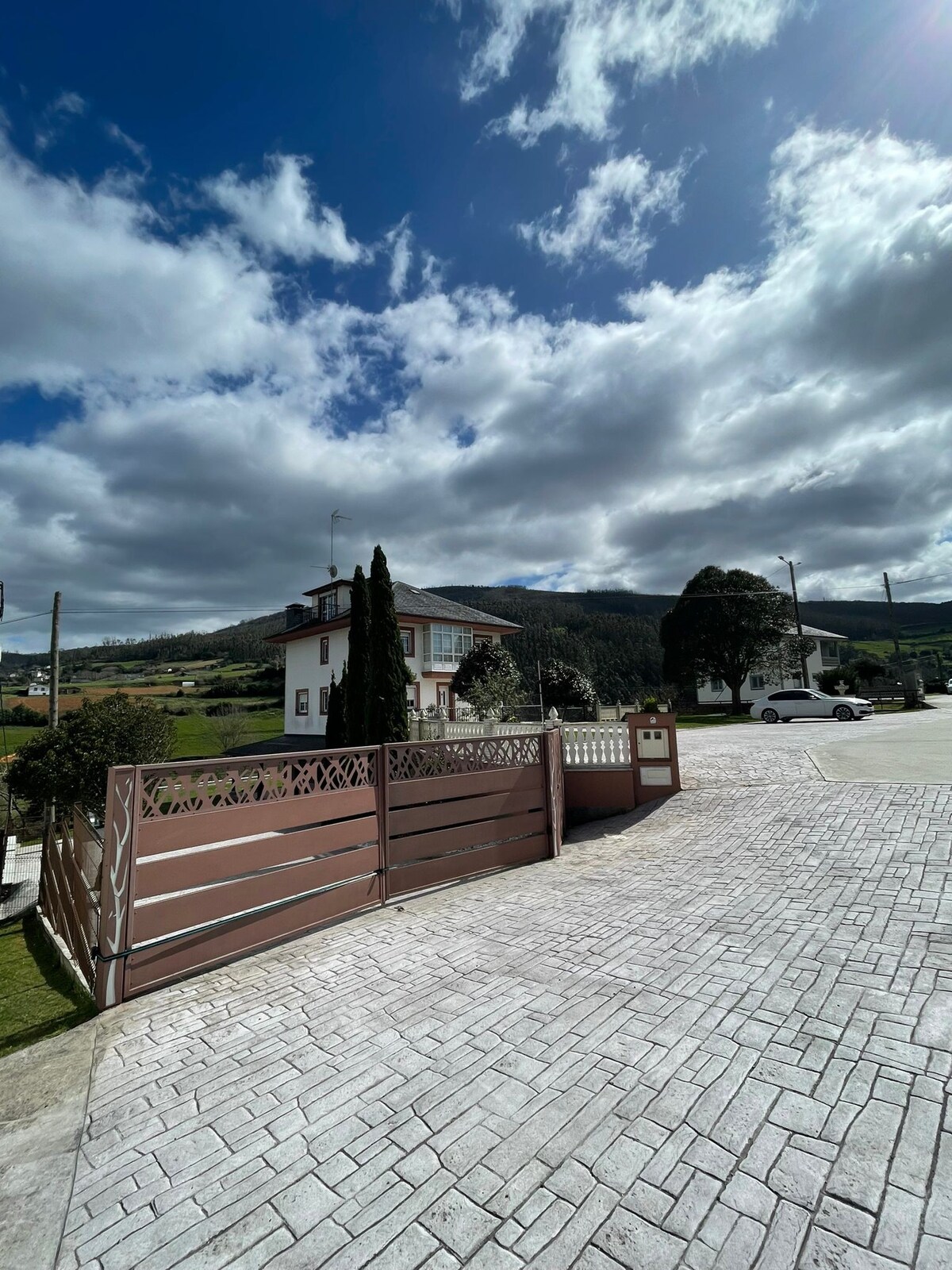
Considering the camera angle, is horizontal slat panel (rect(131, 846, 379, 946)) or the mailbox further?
the mailbox

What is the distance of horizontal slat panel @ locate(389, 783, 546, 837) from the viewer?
Answer: 591cm

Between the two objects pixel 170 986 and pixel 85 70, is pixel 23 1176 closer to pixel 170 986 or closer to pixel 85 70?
pixel 170 986

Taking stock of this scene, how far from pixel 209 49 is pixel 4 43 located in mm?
2292

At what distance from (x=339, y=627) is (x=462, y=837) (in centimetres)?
2309

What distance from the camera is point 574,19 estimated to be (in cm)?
792

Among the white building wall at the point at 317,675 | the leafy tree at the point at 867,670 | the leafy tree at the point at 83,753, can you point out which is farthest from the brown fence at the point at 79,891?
the leafy tree at the point at 867,670

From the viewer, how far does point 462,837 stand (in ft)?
21.3

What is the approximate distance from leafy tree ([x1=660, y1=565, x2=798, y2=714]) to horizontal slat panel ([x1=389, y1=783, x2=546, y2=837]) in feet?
102

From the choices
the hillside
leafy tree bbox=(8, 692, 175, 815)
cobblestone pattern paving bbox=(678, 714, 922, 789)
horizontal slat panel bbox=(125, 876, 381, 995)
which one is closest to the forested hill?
the hillside

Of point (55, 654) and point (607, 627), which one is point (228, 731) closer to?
point (55, 654)

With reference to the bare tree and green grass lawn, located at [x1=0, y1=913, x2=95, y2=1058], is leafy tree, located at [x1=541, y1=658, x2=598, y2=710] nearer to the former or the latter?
the bare tree

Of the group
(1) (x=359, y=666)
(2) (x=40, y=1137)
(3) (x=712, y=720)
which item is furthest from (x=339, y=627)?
(2) (x=40, y=1137)

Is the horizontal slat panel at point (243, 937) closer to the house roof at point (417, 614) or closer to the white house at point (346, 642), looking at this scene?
the white house at point (346, 642)

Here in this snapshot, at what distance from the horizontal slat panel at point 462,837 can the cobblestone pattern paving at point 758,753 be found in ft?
12.5
